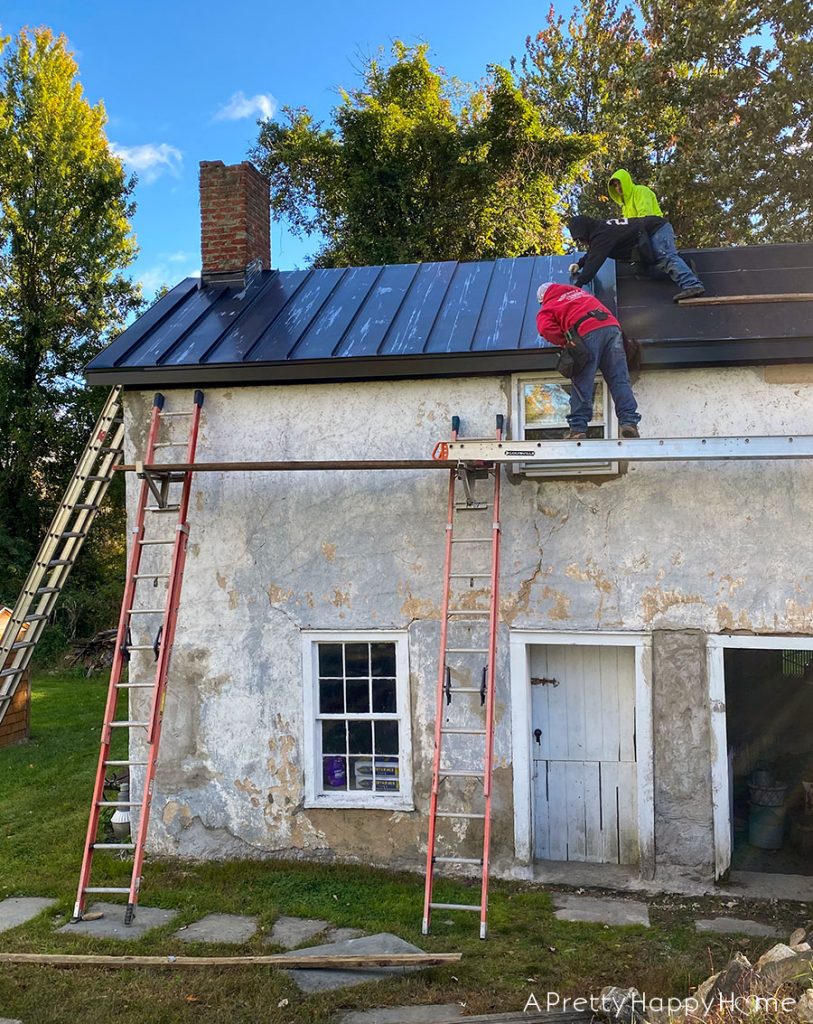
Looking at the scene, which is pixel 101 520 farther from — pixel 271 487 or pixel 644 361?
pixel 644 361

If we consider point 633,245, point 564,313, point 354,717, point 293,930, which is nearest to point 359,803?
point 354,717

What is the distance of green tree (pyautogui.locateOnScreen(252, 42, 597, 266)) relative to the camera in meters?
21.6

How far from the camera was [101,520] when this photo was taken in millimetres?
23172

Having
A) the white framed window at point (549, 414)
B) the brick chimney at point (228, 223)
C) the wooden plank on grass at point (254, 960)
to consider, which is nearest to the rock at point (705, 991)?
the wooden plank on grass at point (254, 960)

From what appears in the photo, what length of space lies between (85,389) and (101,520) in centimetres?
359

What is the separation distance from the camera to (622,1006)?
493 cm

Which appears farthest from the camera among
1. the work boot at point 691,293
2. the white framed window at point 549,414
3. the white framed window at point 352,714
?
the work boot at point 691,293

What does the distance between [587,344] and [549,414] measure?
1115mm

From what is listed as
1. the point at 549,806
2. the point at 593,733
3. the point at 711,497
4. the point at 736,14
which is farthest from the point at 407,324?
the point at 736,14

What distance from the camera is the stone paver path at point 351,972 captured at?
5.77 m

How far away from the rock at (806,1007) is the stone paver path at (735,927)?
8.02 ft

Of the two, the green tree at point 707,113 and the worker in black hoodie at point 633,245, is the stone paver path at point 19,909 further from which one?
the green tree at point 707,113

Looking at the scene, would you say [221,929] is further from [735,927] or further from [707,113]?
[707,113]

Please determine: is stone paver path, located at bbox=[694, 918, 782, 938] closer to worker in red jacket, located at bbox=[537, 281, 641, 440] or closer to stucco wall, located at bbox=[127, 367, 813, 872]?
stucco wall, located at bbox=[127, 367, 813, 872]
